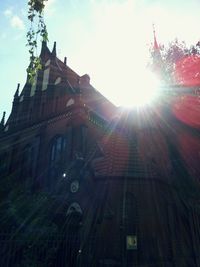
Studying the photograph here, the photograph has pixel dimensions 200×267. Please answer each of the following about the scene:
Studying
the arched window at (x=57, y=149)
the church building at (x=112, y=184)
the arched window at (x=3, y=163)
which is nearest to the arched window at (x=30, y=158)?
the church building at (x=112, y=184)

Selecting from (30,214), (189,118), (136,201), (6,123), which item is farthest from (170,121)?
(6,123)

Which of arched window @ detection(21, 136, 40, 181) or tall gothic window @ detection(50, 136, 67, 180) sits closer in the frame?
tall gothic window @ detection(50, 136, 67, 180)

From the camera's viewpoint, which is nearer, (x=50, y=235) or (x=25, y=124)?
(x=50, y=235)

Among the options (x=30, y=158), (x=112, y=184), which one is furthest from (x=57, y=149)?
(x=112, y=184)

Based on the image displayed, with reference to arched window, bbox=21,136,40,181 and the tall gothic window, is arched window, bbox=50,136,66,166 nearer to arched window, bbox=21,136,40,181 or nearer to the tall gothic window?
Answer: the tall gothic window

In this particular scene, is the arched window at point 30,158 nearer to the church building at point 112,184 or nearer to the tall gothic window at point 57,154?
the church building at point 112,184

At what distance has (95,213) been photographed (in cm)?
1214

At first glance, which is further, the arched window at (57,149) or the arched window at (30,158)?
the arched window at (30,158)

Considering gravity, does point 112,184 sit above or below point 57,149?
below

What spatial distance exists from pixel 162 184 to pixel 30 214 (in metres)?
7.13

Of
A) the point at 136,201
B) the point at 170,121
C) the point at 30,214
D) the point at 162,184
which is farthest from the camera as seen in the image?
the point at 170,121

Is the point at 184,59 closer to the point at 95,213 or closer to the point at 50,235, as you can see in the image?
the point at 95,213

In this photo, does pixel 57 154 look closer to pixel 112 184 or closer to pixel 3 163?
pixel 112 184

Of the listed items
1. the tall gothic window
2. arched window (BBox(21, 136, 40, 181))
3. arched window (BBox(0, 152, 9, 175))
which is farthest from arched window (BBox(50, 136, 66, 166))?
arched window (BBox(0, 152, 9, 175))
